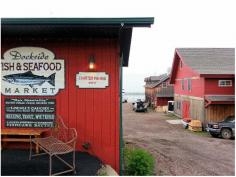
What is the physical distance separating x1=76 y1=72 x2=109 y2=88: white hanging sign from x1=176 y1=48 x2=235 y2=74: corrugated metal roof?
65.8 ft

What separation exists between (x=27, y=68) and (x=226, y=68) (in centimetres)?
2301

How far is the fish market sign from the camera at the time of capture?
9242mm

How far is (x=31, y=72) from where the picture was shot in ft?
30.6

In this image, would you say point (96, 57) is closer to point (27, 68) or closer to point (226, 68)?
point (27, 68)

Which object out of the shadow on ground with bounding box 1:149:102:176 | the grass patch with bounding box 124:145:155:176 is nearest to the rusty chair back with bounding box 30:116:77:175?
the shadow on ground with bounding box 1:149:102:176

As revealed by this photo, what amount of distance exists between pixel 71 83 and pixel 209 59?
24.8 metres

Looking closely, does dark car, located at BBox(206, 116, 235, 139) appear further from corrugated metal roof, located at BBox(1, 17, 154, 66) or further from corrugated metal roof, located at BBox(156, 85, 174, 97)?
corrugated metal roof, located at BBox(156, 85, 174, 97)

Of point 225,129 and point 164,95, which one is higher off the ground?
point 164,95

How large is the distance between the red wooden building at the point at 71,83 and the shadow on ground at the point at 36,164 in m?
0.82

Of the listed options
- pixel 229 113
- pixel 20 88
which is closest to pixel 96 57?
pixel 20 88

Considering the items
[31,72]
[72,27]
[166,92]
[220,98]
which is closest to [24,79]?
[31,72]

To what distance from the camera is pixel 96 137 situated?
9.25m

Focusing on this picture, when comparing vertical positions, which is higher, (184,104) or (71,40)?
(71,40)

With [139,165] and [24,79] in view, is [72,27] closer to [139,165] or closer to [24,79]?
[24,79]
